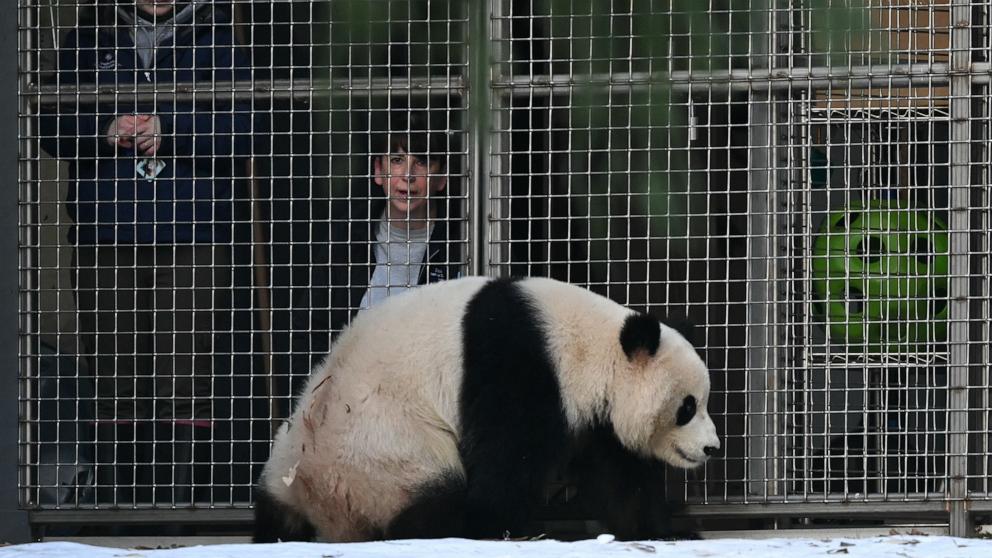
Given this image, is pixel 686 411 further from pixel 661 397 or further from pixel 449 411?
pixel 449 411

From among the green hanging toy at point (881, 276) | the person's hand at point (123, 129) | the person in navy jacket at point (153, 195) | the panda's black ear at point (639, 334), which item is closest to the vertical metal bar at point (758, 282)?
the green hanging toy at point (881, 276)

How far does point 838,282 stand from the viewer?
6.56 m

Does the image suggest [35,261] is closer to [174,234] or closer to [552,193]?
[174,234]

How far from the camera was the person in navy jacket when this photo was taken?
260 inches

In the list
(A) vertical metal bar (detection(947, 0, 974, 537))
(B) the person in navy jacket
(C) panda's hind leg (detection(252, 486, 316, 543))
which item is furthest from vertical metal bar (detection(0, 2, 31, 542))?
(A) vertical metal bar (detection(947, 0, 974, 537))

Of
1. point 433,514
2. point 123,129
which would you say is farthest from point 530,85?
point 433,514

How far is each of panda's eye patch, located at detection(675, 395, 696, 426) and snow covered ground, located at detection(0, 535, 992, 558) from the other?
990 millimetres

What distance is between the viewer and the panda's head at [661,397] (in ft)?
19.7

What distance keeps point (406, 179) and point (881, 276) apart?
205 centimetres

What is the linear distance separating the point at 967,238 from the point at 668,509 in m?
1.68

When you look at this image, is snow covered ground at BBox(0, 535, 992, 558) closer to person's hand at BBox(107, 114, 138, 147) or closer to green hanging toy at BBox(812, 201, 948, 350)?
green hanging toy at BBox(812, 201, 948, 350)

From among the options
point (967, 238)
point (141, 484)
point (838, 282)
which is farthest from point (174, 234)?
point (967, 238)

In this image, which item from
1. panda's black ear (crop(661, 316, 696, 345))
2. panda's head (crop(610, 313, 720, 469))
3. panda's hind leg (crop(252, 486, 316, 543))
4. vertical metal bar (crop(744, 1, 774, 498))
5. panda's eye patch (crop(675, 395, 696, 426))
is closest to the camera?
panda's hind leg (crop(252, 486, 316, 543))

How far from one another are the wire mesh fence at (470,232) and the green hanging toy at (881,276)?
2 cm
